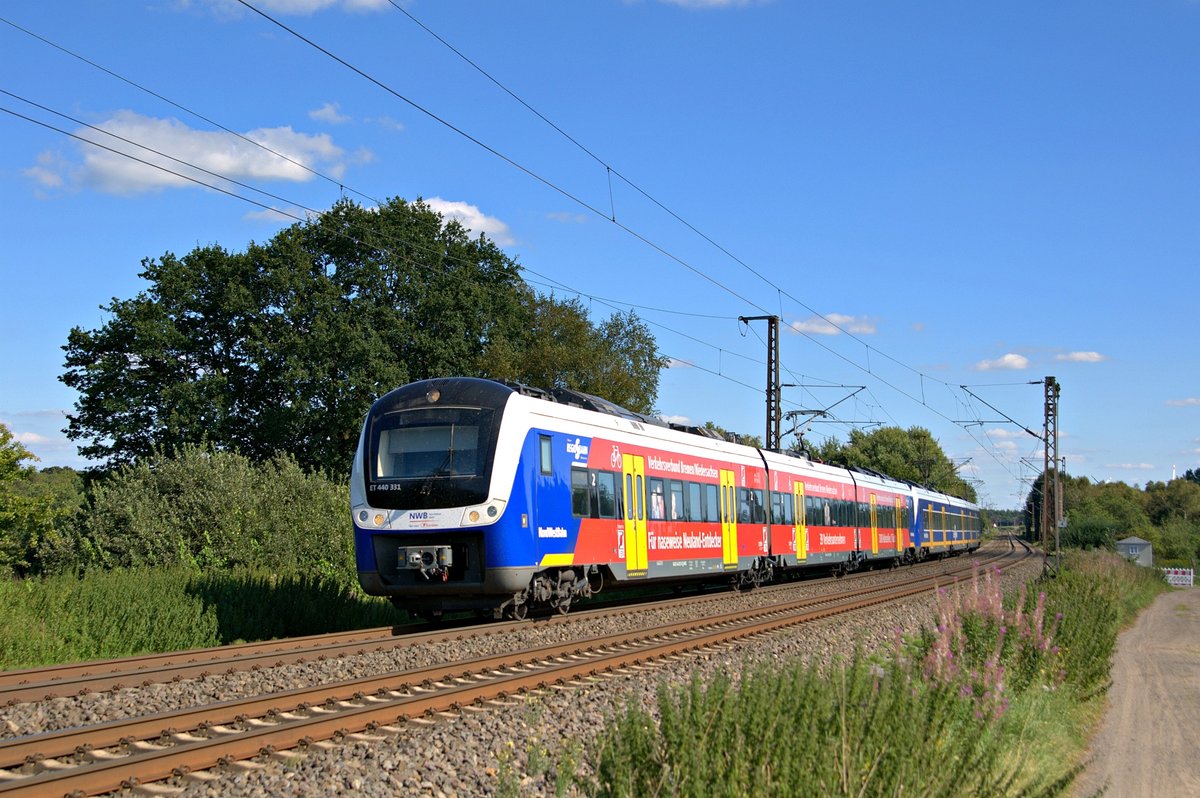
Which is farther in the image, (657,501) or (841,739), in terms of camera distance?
(657,501)

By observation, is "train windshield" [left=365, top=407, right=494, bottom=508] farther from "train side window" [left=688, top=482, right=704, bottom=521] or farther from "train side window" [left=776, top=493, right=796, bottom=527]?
"train side window" [left=776, top=493, right=796, bottom=527]

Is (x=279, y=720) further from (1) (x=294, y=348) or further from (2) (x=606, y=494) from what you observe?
A: (1) (x=294, y=348)

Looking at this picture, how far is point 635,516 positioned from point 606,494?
4.05 ft

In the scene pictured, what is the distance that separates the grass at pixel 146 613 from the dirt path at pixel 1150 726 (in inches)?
432

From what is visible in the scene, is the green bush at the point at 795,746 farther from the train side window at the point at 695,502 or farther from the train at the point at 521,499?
the train side window at the point at 695,502

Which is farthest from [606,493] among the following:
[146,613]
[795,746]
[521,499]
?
[795,746]

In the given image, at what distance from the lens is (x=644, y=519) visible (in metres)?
19.2

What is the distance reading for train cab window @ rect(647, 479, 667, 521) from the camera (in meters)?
19.6

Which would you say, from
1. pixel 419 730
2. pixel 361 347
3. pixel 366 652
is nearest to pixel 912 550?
pixel 361 347

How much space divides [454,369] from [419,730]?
37443mm

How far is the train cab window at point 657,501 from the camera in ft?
64.4

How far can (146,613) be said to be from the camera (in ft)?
46.0

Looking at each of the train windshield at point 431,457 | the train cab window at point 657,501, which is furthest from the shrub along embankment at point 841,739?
the train cab window at point 657,501

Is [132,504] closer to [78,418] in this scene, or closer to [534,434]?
[534,434]
